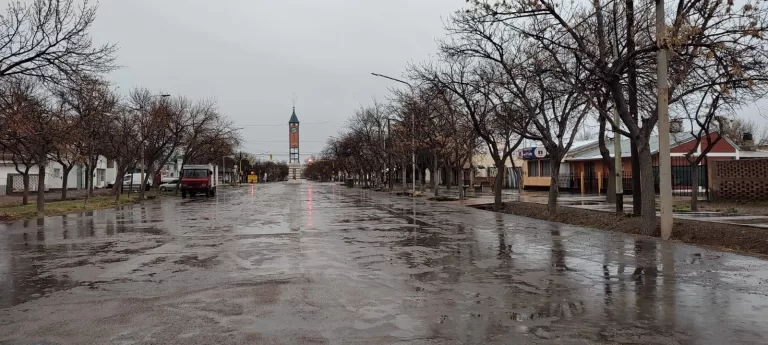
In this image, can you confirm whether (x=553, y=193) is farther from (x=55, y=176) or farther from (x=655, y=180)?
(x=55, y=176)

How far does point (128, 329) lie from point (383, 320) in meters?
2.61

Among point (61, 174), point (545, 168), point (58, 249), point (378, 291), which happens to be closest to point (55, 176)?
point (61, 174)

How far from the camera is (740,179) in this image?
2236 centimetres

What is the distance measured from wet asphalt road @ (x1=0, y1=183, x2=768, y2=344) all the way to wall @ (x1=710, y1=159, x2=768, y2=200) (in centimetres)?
1206

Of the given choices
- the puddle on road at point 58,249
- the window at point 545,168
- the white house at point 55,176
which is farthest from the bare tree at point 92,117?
the window at point 545,168

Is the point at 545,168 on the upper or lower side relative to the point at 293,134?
lower

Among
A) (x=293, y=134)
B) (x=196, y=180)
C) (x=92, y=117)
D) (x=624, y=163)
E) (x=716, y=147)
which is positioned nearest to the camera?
(x=92, y=117)

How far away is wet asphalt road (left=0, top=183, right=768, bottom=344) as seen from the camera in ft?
17.9

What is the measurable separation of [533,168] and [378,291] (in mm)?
44347

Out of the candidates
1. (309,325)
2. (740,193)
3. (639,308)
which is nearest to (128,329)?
(309,325)

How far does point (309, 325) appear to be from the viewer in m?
5.72

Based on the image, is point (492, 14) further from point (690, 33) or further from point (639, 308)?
point (639, 308)

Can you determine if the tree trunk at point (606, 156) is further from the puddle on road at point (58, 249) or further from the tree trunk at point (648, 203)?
the puddle on road at point (58, 249)

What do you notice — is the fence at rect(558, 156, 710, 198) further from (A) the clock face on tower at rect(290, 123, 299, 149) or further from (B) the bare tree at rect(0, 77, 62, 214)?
(A) the clock face on tower at rect(290, 123, 299, 149)
